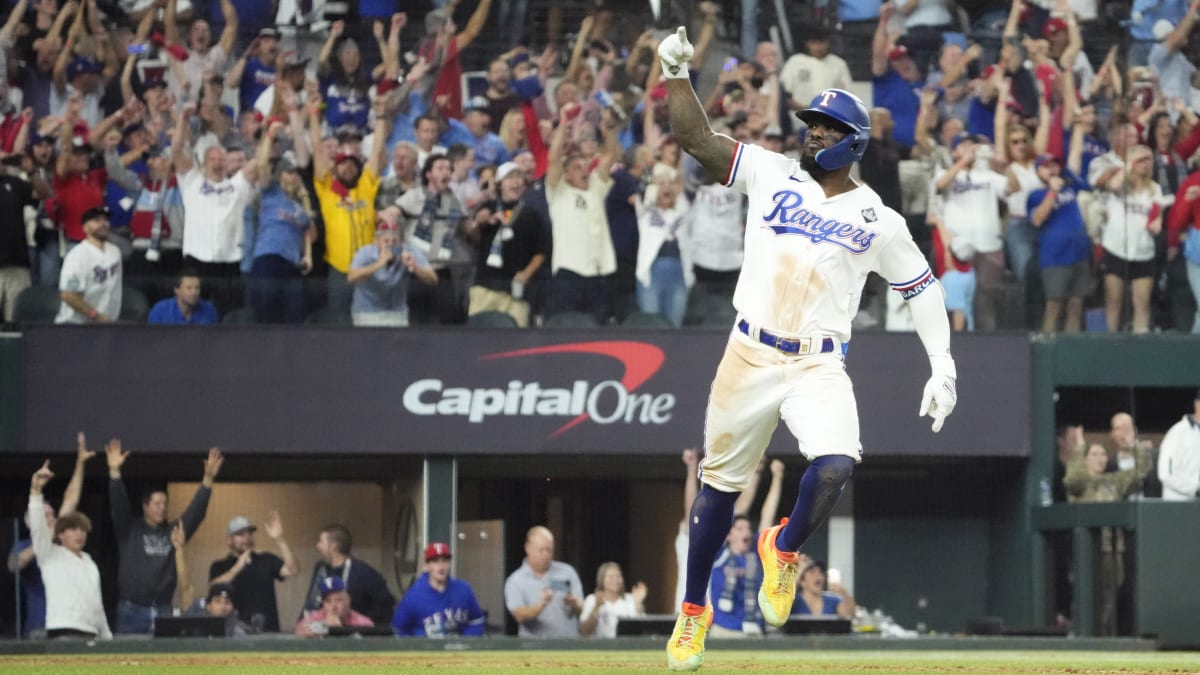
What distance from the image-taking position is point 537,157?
48.1 feet

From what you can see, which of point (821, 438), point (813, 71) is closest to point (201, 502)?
point (813, 71)

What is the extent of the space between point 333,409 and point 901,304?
190 inches

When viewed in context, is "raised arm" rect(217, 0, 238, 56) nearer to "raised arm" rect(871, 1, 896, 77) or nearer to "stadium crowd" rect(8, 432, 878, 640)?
"stadium crowd" rect(8, 432, 878, 640)

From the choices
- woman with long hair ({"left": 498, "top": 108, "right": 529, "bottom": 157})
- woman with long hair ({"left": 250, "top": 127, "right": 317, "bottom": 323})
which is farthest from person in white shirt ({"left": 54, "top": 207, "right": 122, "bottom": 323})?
woman with long hair ({"left": 498, "top": 108, "right": 529, "bottom": 157})

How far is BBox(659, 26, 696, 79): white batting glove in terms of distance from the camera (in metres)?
6.55

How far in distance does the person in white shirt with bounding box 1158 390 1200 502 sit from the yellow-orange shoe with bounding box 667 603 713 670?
26.5ft

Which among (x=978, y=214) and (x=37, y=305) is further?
(x=978, y=214)

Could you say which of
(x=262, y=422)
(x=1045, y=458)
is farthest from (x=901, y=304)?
(x=262, y=422)

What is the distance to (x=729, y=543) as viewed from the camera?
13.2 meters

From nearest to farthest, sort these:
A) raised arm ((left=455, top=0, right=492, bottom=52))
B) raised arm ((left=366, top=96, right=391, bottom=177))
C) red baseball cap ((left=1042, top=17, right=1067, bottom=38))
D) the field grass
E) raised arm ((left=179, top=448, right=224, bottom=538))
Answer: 1. the field grass
2. raised arm ((left=179, top=448, right=224, bottom=538))
3. raised arm ((left=366, top=96, right=391, bottom=177))
4. raised arm ((left=455, top=0, right=492, bottom=52))
5. red baseball cap ((left=1042, top=17, right=1067, bottom=38))

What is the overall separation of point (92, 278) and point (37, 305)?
0.49 meters

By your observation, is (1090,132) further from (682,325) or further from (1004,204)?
(682,325)

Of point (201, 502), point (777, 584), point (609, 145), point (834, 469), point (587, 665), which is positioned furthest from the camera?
point (609, 145)

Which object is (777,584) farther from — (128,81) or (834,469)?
(128,81)
